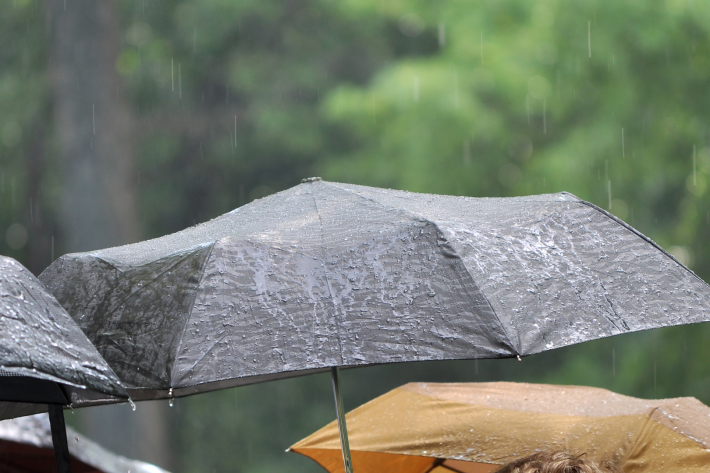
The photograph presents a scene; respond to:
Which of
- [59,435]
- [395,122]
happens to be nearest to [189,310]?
[59,435]

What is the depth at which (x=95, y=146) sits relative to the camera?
383 inches

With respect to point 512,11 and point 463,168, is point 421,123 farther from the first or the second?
point 512,11

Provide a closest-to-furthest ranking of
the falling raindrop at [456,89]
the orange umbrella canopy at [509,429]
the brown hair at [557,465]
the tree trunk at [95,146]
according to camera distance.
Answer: the brown hair at [557,465] → the orange umbrella canopy at [509,429] → the falling raindrop at [456,89] → the tree trunk at [95,146]

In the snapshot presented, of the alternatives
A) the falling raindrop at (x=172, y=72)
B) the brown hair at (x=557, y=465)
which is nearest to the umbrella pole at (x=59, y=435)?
the brown hair at (x=557, y=465)

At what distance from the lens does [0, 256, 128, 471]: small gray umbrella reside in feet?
5.39

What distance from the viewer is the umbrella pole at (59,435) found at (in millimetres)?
2207

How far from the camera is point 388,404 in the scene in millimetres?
3271

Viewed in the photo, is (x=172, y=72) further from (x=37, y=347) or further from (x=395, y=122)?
(x=37, y=347)

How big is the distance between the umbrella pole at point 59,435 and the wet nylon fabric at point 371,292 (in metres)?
0.20

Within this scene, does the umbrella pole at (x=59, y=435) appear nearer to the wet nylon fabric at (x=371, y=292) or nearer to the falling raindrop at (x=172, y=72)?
the wet nylon fabric at (x=371, y=292)

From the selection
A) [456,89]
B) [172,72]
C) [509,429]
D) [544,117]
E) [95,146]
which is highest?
[172,72]

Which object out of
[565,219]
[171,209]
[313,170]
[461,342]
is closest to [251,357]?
[461,342]

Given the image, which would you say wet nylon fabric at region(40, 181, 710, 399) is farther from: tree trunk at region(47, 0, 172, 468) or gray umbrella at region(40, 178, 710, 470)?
tree trunk at region(47, 0, 172, 468)

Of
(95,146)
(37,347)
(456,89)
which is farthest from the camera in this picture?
(95,146)
